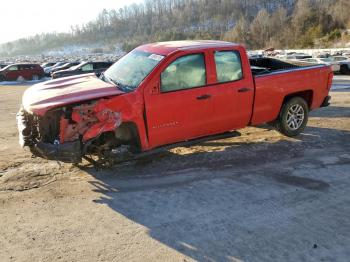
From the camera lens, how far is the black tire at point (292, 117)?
24.8 ft

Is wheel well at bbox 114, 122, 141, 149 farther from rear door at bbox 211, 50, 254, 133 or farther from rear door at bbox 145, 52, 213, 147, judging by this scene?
rear door at bbox 211, 50, 254, 133

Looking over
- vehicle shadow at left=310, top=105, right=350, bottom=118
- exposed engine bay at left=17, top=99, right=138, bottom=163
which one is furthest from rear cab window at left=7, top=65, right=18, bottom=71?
exposed engine bay at left=17, top=99, right=138, bottom=163

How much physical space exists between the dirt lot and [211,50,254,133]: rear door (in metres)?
0.60

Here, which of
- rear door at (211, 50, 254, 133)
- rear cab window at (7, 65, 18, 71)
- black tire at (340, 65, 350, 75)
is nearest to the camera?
rear door at (211, 50, 254, 133)

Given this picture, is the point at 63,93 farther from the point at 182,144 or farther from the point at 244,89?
the point at 244,89

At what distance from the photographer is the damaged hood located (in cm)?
536

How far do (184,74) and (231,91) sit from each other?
2.83ft

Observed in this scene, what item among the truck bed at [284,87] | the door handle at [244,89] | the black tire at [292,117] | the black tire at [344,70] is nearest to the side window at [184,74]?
the door handle at [244,89]

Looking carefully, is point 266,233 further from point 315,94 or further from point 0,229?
point 315,94

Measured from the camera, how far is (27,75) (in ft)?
102

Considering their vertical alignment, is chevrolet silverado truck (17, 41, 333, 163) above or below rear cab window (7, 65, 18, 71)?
above

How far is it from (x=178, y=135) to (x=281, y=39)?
95.0 m

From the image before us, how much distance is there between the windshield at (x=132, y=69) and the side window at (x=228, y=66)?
970 mm

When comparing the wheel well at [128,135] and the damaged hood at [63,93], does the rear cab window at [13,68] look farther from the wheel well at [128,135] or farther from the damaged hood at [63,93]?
the wheel well at [128,135]
